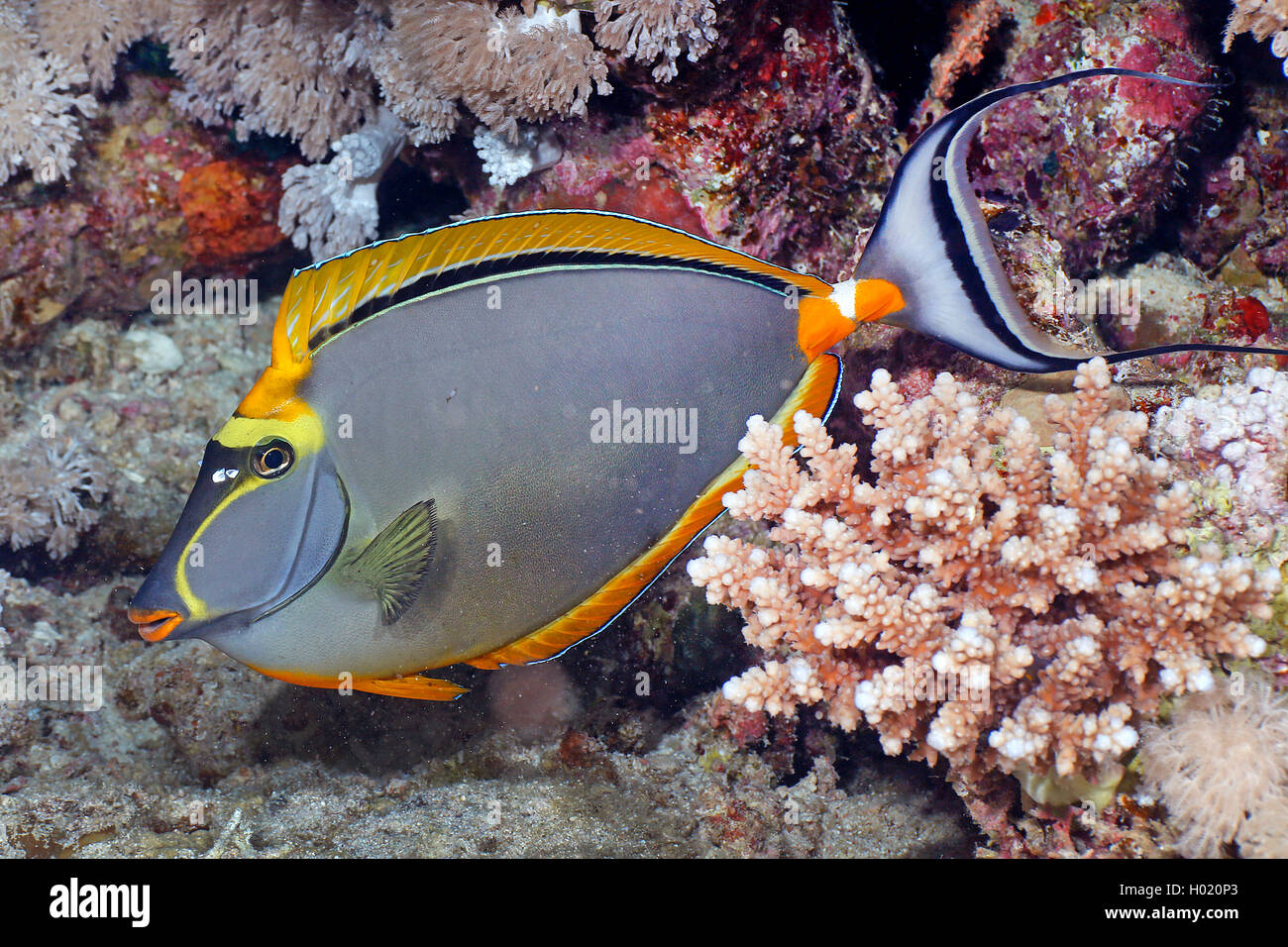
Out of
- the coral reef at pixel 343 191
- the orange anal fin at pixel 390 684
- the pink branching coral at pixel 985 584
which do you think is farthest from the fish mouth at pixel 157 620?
the coral reef at pixel 343 191

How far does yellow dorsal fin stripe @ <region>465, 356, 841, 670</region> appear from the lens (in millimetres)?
1840

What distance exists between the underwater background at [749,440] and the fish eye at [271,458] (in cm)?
108

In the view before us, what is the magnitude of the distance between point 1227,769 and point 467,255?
204cm

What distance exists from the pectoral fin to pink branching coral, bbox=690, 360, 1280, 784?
0.75 meters

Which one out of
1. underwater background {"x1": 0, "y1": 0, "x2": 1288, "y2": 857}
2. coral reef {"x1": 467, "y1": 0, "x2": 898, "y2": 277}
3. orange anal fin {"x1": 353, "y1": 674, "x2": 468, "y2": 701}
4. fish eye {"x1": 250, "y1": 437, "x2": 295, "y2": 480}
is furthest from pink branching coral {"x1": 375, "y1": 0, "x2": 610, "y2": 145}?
orange anal fin {"x1": 353, "y1": 674, "x2": 468, "y2": 701}

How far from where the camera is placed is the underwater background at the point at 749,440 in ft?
6.04

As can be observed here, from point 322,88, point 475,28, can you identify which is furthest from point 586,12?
point 322,88

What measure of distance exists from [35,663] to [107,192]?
210 centimetres

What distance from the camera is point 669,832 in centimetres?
231

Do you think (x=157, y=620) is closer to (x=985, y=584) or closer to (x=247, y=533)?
(x=247, y=533)

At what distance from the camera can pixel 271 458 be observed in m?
1.64

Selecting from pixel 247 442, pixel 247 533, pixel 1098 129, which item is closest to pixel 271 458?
pixel 247 442

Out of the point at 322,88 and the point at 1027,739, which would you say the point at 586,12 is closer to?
the point at 322,88

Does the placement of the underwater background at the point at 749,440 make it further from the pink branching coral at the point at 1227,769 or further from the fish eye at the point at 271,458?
the fish eye at the point at 271,458
